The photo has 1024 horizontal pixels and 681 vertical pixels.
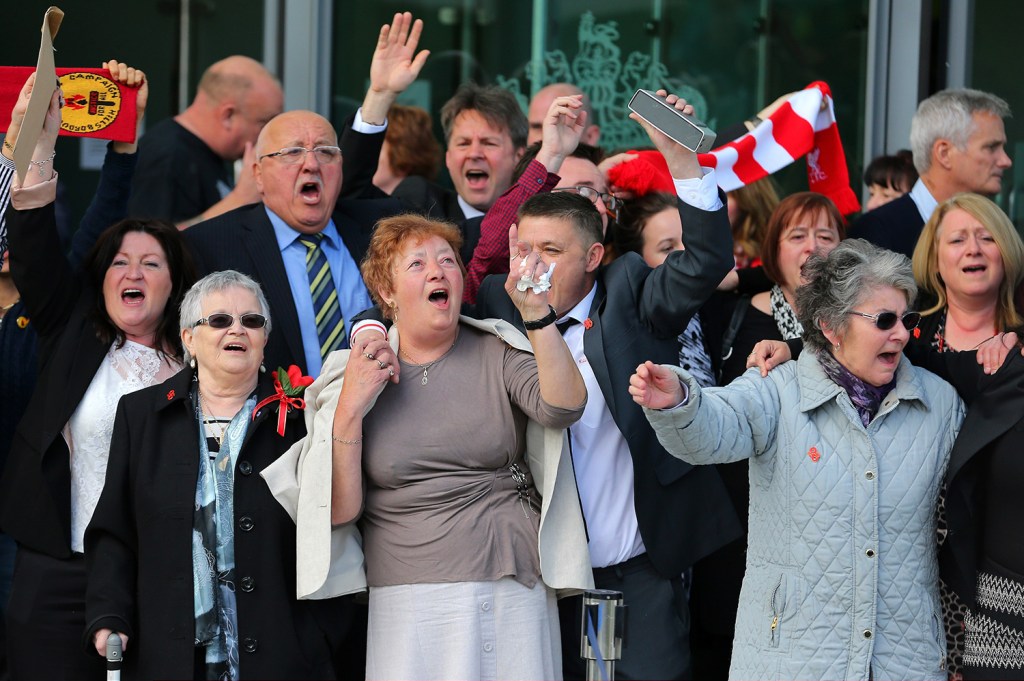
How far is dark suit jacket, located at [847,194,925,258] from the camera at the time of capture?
5.61m

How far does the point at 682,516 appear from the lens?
429 cm

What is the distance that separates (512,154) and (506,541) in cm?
225

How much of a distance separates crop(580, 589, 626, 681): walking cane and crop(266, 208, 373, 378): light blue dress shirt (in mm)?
1644

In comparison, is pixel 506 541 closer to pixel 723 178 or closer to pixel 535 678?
pixel 535 678

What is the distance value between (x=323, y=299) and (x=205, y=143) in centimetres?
206

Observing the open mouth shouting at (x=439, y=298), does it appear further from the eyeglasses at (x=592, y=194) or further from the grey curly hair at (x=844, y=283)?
the grey curly hair at (x=844, y=283)

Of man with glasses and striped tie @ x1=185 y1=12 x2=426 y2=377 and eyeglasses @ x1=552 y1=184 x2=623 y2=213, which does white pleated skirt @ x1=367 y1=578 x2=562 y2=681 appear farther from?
eyeglasses @ x1=552 y1=184 x2=623 y2=213

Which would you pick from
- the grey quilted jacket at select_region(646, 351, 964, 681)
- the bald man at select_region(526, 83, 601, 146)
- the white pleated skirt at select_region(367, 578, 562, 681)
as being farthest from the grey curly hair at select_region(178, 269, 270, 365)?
the bald man at select_region(526, 83, 601, 146)

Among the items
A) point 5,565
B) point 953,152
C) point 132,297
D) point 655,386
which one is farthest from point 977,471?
point 5,565

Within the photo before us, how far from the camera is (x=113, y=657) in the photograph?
384 cm

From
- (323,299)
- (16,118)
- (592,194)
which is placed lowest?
(323,299)

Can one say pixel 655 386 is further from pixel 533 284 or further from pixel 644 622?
pixel 644 622

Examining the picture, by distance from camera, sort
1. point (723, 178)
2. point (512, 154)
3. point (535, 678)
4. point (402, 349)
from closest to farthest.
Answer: point (535, 678) → point (402, 349) → point (723, 178) → point (512, 154)

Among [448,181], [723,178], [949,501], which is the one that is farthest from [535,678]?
[448,181]
